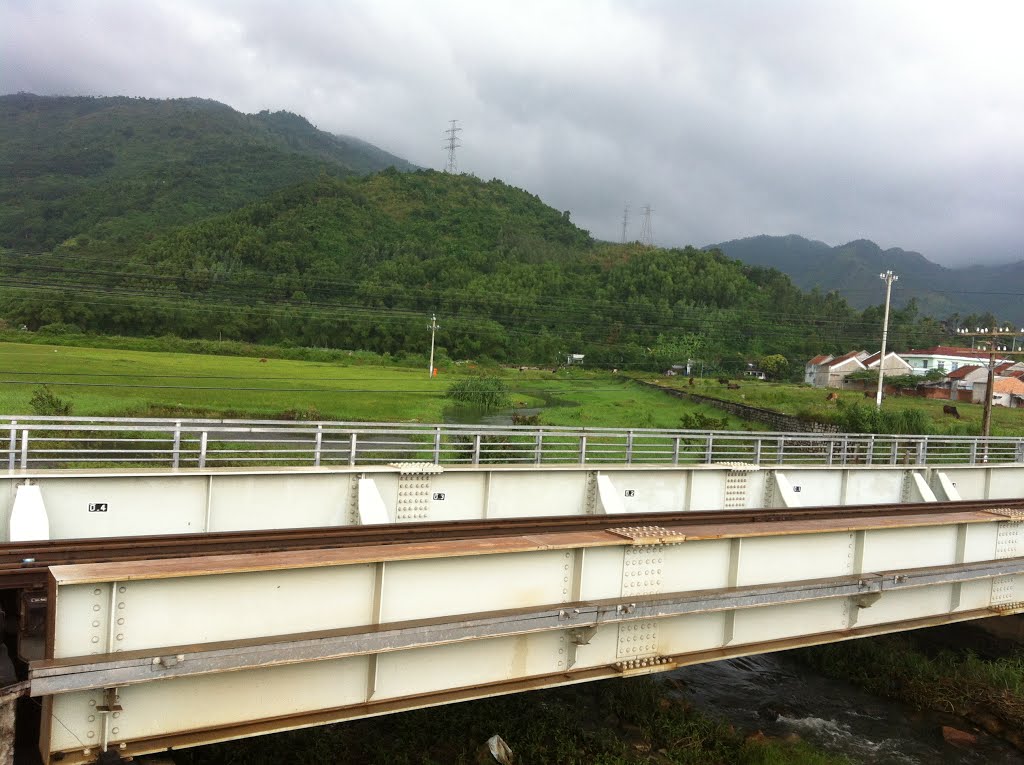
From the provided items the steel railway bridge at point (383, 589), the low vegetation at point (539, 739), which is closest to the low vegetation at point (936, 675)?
the steel railway bridge at point (383, 589)

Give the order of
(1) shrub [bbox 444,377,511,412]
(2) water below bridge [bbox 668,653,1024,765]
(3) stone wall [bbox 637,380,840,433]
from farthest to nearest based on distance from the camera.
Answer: (1) shrub [bbox 444,377,511,412]
(3) stone wall [bbox 637,380,840,433]
(2) water below bridge [bbox 668,653,1024,765]

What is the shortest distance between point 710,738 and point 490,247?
5529 inches

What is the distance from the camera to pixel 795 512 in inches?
692

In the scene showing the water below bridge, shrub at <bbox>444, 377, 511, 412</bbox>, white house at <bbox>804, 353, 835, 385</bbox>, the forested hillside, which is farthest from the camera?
white house at <bbox>804, 353, 835, 385</bbox>

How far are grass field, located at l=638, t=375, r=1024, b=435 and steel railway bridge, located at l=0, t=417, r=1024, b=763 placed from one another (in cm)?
3650

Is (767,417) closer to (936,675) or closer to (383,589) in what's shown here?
(936,675)

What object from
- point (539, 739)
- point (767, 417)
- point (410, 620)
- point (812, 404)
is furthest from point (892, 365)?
point (410, 620)

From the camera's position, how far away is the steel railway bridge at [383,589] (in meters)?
6.25

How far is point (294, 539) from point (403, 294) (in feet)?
242

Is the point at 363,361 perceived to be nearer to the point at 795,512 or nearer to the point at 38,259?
the point at 38,259

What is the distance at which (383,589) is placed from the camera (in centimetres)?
750

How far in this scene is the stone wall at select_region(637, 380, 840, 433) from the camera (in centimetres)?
4509

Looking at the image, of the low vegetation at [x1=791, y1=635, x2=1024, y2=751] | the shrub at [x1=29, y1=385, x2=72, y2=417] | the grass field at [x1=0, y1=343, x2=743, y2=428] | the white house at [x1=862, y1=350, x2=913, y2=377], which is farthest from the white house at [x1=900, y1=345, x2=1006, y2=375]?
the shrub at [x1=29, y1=385, x2=72, y2=417]

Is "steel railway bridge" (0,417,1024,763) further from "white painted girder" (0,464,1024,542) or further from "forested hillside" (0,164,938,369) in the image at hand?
"forested hillside" (0,164,938,369)
